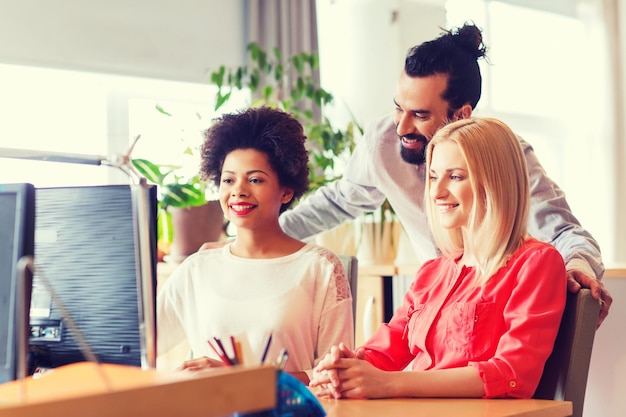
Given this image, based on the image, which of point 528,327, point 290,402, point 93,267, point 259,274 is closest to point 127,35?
point 259,274

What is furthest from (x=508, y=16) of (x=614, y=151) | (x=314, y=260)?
(x=314, y=260)

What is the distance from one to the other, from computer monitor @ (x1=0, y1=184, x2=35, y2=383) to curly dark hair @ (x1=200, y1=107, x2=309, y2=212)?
838mm

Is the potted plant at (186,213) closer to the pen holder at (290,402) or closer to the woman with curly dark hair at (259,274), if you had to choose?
the woman with curly dark hair at (259,274)

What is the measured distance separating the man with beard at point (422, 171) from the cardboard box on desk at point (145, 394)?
34.6 inches

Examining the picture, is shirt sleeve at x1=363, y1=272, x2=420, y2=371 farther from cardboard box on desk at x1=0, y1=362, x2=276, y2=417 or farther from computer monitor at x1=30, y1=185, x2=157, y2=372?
cardboard box on desk at x1=0, y1=362, x2=276, y2=417

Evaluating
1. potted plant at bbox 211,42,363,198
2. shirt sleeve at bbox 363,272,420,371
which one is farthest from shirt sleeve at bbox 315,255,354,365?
potted plant at bbox 211,42,363,198

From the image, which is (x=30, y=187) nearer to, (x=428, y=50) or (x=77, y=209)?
(x=77, y=209)

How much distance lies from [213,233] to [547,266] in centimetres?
218

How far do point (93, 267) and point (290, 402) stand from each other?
1.45 feet

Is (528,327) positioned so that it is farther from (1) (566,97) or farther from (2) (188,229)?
(1) (566,97)

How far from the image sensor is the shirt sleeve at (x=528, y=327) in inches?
59.9

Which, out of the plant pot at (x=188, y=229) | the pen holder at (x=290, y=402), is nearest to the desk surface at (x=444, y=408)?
the pen holder at (x=290, y=402)

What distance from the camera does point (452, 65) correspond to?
2248 mm

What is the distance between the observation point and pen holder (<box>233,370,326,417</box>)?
1.15m
